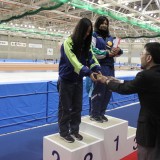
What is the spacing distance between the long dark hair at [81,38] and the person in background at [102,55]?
354mm

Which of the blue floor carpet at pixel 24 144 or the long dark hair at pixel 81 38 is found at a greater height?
the long dark hair at pixel 81 38

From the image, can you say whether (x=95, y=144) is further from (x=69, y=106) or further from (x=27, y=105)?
→ (x=27, y=105)

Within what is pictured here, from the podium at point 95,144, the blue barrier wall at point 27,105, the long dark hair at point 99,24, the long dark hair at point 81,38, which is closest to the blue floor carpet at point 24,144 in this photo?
the blue barrier wall at point 27,105

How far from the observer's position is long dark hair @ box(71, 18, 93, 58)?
2048mm

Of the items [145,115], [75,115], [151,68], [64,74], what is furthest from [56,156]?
[151,68]

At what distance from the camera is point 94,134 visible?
8.50 feet

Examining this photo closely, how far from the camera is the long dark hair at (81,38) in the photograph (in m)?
2.05

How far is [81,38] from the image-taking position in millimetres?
2090

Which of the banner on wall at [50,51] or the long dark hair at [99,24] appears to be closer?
the long dark hair at [99,24]

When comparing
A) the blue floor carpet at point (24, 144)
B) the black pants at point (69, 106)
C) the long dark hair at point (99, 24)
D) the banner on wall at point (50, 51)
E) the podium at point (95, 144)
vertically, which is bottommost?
the blue floor carpet at point (24, 144)

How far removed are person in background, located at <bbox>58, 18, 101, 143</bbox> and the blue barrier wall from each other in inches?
69.3

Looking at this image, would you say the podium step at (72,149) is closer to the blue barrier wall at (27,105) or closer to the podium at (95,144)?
the podium at (95,144)

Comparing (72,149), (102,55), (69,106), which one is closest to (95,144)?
(72,149)

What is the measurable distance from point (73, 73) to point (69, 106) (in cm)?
35
